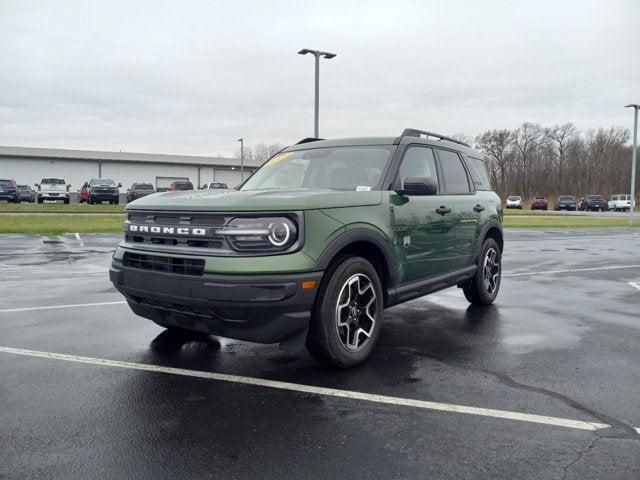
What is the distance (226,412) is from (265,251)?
44.0 inches

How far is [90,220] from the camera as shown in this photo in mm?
21672

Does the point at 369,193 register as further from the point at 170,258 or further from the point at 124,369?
the point at 124,369

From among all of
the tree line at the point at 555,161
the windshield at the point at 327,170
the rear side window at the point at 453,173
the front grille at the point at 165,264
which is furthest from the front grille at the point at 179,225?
the tree line at the point at 555,161

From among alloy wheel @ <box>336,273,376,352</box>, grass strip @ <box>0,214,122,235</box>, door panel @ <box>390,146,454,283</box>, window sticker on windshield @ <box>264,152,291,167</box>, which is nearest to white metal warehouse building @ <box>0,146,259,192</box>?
grass strip @ <box>0,214,122,235</box>

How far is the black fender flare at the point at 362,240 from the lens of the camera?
4035 mm

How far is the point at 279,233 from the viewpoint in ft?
12.8

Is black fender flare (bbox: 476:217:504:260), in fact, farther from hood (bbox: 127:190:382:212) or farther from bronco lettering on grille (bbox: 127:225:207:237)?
bronco lettering on grille (bbox: 127:225:207:237)

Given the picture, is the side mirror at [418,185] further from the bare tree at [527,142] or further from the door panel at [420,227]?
the bare tree at [527,142]

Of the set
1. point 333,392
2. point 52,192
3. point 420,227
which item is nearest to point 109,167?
point 52,192

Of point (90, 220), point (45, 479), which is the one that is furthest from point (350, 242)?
point (90, 220)

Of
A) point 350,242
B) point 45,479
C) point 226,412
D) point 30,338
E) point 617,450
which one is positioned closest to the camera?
point 45,479

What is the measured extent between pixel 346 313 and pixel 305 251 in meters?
0.76

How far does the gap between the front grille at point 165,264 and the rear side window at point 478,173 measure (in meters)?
4.02

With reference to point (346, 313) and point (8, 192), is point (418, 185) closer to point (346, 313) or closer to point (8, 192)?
point (346, 313)
